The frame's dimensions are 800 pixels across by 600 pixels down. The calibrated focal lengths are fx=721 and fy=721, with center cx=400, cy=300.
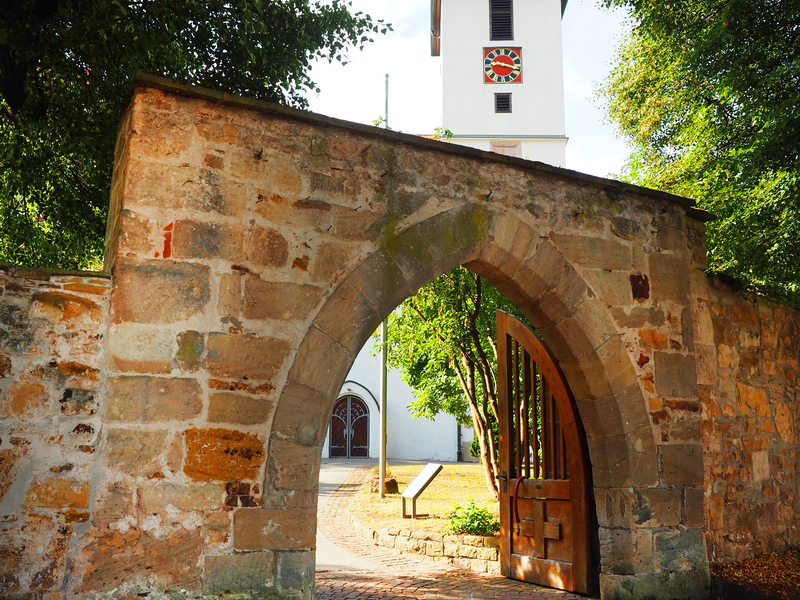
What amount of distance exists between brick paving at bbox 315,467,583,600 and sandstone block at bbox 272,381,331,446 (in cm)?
194

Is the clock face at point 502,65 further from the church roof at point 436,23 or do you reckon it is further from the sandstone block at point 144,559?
the sandstone block at point 144,559

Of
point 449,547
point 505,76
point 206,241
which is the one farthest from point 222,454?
point 505,76

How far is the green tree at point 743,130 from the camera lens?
612 cm

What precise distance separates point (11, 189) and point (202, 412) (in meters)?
4.72

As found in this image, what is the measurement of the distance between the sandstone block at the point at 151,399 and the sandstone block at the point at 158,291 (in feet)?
1.01

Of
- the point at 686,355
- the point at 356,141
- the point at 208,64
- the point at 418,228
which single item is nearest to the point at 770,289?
the point at 686,355

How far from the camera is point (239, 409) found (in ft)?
12.2

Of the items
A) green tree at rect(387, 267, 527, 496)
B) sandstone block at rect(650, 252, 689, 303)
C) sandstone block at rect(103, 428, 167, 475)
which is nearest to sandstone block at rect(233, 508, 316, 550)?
sandstone block at rect(103, 428, 167, 475)

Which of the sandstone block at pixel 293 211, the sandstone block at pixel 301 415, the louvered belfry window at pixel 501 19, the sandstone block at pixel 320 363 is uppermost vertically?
the louvered belfry window at pixel 501 19

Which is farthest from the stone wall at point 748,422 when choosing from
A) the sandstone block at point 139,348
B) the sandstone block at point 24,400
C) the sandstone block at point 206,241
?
the sandstone block at point 24,400

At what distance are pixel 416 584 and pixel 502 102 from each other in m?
25.8

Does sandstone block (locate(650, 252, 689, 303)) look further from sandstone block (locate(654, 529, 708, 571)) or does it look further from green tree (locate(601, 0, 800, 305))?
sandstone block (locate(654, 529, 708, 571))

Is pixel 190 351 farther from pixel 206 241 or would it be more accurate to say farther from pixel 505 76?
pixel 505 76

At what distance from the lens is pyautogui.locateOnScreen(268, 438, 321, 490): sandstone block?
3.72 meters
